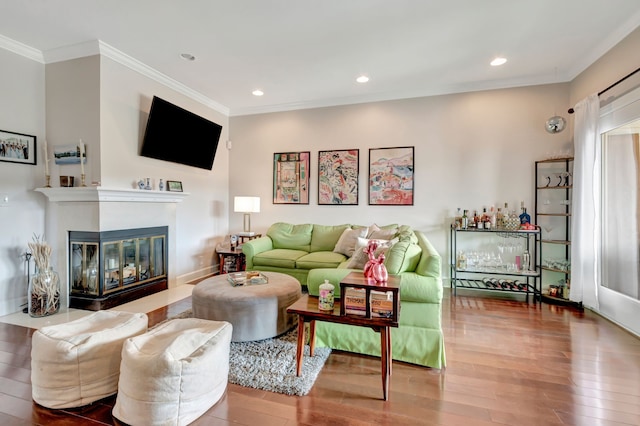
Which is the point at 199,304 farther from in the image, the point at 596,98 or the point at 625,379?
the point at 596,98

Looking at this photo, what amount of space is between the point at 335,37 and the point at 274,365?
3044 millimetres

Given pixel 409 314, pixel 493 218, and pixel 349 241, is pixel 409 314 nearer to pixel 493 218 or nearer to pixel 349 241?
pixel 349 241

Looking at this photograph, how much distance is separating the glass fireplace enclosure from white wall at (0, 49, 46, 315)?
46 centimetres

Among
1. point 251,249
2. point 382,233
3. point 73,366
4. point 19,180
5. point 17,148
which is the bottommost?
point 73,366

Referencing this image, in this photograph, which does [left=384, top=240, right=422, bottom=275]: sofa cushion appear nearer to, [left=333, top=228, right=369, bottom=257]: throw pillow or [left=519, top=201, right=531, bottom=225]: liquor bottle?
[left=333, top=228, right=369, bottom=257]: throw pillow

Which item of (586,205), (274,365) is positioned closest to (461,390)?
(274,365)

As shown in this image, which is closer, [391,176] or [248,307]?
[248,307]

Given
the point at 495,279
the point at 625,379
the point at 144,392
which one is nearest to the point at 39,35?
the point at 144,392

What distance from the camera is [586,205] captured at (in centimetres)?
330

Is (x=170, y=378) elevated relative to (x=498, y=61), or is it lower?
lower

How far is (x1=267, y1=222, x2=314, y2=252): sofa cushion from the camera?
4480 millimetres

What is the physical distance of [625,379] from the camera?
1.99 metres

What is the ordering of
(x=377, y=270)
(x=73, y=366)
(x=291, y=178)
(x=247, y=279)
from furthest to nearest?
(x=291, y=178) < (x=247, y=279) < (x=377, y=270) < (x=73, y=366)

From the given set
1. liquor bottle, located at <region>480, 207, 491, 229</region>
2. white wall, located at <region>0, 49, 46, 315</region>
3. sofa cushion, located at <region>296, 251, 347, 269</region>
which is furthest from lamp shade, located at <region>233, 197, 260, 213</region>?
liquor bottle, located at <region>480, 207, 491, 229</region>
